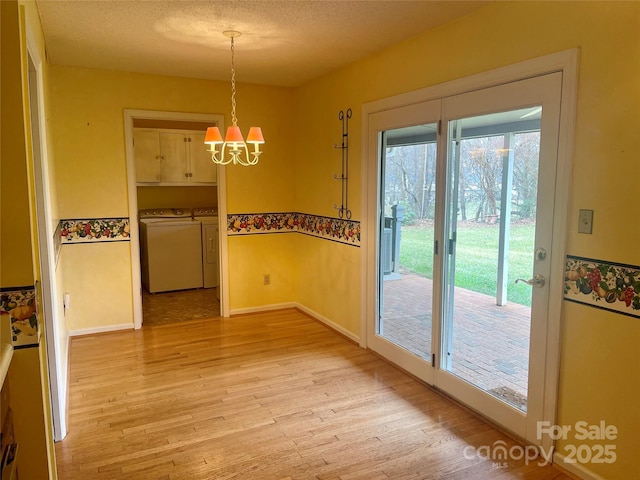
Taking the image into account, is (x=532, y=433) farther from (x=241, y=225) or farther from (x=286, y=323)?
(x=241, y=225)

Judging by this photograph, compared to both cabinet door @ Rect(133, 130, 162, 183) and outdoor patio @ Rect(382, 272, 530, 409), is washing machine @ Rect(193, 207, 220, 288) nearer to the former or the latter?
cabinet door @ Rect(133, 130, 162, 183)

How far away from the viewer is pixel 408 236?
3.46 meters

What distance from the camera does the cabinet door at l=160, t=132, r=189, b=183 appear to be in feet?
19.2

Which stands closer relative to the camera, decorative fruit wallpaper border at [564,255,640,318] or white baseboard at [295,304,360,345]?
decorative fruit wallpaper border at [564,255,640,318]

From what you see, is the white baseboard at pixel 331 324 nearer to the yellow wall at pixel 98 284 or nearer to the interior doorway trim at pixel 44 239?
the yellow wall at pixel 98 284

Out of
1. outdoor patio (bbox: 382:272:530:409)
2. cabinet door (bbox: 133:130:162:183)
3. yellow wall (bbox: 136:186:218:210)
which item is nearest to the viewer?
outdoor patio (bbox: 382:272:530:409)

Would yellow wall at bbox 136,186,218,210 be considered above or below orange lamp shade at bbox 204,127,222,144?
below

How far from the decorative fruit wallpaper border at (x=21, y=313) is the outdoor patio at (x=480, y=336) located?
2.36 meters

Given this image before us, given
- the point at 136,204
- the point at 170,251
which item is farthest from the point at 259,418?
the point at 170,251

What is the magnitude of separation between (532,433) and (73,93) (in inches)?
172

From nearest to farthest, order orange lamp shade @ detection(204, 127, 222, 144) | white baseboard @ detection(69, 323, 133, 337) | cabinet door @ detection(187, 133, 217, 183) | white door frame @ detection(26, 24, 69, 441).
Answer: white door frame @ detection(26, 24, 69, 441) < orange lamp shade @ detection(204, 127, 222, 144) < white baseboard @ detection(69, 323, 133, 337) < cabinet door @ detection(187, 133, 217, 183)

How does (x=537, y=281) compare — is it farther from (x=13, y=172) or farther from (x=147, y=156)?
(x=147, y=156)

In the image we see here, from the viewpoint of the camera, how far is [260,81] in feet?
15.5

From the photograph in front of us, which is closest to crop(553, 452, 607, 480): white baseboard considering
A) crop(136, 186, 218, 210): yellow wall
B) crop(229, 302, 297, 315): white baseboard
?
crop(229, 302, 297, 315): white baseboard
